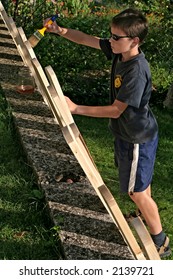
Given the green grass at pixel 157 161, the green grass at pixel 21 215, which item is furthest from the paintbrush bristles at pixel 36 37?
the green grass at pixel 157 161

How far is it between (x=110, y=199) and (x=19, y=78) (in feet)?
10.5

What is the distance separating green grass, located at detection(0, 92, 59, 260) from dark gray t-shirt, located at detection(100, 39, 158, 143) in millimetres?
832

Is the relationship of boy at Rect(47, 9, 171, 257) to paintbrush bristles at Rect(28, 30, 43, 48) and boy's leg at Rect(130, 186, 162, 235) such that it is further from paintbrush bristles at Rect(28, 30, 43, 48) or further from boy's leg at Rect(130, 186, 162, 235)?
paintbrush bristles at Rect(28, 30, 43, 48)

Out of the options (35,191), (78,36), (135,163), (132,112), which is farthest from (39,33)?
(135,163)

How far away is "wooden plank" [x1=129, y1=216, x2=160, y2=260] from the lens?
2453mm

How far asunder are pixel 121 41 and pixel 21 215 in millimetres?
1427

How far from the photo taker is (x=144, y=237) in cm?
250

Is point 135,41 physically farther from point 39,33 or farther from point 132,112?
point 39,33

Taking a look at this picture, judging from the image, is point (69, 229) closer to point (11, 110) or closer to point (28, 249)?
point (28, 249)

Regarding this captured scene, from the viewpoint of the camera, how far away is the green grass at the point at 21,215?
3332mm

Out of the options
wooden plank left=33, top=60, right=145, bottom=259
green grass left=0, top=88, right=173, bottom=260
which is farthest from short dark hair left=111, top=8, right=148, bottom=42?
green grass left=0, top=88, right=173, bottom=260

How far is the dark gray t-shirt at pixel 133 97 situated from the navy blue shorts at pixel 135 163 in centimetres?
5

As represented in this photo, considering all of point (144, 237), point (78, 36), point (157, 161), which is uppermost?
point (78, 36)

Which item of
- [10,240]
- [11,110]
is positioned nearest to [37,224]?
[10,240]
